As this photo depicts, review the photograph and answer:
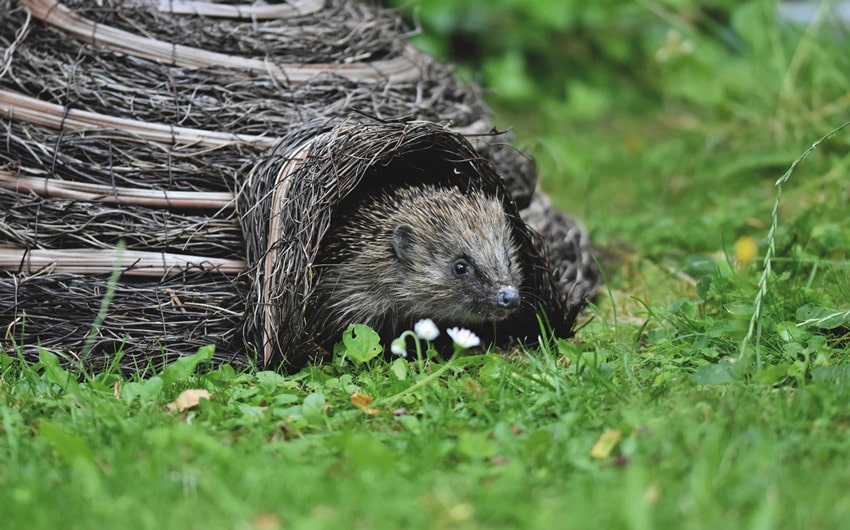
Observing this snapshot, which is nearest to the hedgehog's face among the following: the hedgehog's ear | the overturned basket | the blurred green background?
the hedgehog's ear

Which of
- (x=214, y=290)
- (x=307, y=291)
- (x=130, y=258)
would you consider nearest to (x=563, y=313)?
(x=307, y=291)

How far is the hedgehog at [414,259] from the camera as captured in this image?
14.8 ft

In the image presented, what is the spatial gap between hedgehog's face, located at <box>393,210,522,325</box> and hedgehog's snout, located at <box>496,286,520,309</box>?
7 cm

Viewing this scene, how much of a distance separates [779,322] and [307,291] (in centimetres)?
201

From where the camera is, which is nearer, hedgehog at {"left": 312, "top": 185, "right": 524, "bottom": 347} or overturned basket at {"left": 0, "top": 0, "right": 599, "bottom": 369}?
overturned basket at {"left": 0, "top": 0, "right": 599, "bottom": 369}

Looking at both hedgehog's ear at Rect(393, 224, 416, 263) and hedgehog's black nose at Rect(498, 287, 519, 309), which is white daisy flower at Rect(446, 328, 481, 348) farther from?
hedgehog's ear at Rect(393, 224, 416, 263)

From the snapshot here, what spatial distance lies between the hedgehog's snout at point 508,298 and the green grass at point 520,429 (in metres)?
0.24

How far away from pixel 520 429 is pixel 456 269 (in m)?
1.29

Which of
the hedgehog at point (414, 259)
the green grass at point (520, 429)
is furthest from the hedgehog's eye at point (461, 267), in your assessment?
the green grass at point (520, 429)

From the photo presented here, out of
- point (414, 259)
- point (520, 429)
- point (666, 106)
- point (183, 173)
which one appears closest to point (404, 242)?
point (414, 259)

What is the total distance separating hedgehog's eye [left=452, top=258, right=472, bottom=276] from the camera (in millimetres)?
4543

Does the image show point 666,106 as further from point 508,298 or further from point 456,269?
point 508,298

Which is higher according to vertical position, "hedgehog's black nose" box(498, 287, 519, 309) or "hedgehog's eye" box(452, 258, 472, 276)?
"hedgehog's eye" box(452, 258, 472, 276)

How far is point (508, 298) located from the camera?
14.3 feet
